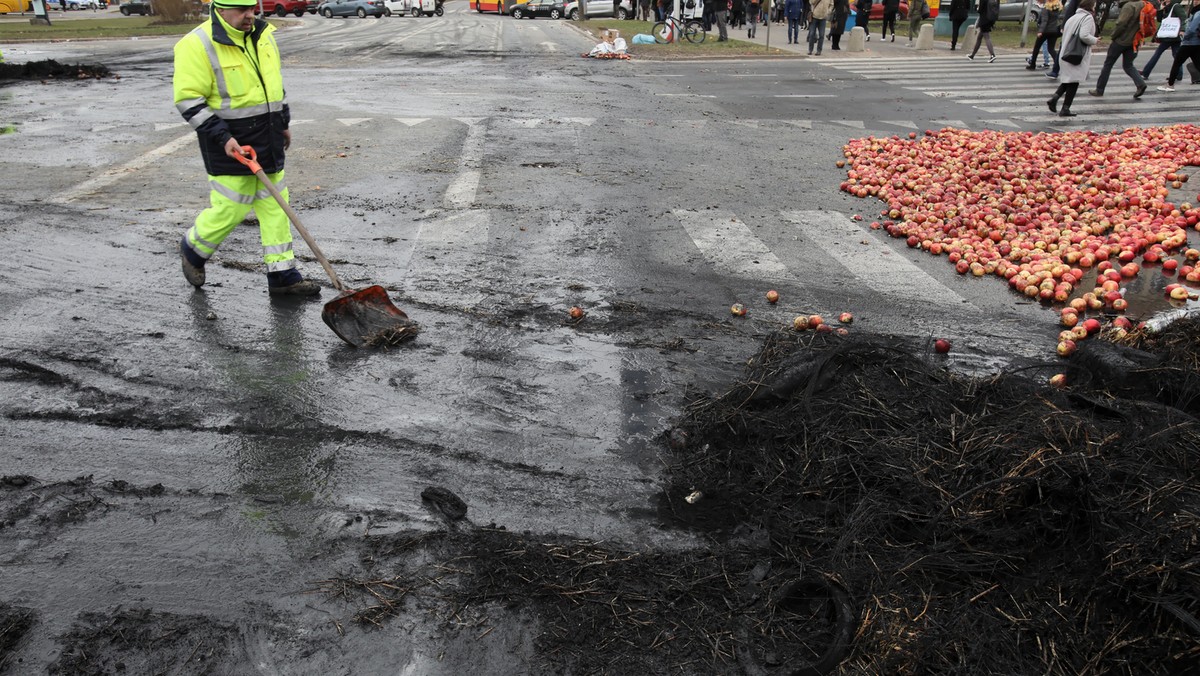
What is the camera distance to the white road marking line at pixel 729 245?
7.07m

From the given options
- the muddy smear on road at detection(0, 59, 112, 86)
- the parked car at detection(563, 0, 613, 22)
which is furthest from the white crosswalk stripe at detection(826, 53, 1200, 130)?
the parked car at detection(563, 0, 613, 22)

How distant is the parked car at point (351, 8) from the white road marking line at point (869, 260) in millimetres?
50981

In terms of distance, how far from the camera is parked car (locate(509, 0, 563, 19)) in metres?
54.2

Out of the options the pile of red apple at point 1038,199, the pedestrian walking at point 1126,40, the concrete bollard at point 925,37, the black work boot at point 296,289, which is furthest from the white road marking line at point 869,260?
the concrete bollard at point 925,37

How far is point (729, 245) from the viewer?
771 centimetres

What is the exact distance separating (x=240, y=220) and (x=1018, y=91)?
672 inches

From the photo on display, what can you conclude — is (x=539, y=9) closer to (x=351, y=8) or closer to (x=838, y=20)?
(x=351, y=8)

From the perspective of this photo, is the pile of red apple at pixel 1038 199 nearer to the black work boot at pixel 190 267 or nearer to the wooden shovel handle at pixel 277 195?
the wooden shovel handle at pixel 277 195

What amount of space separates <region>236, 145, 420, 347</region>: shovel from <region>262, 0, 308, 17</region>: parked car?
52.0 m

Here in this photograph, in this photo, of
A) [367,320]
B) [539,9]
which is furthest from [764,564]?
[539,9]

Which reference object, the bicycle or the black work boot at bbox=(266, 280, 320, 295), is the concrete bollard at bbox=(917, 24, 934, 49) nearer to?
the bicycle

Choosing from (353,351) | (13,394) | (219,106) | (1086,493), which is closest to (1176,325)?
(1086,493)

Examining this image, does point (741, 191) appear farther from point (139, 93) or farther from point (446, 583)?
point (139, 93)

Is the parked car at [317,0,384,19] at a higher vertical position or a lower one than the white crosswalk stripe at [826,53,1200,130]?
higher
